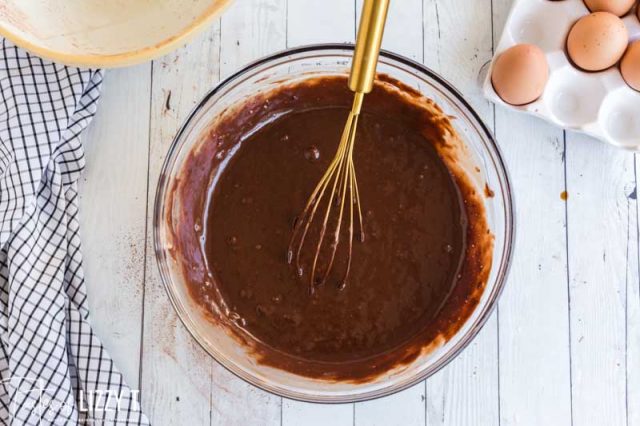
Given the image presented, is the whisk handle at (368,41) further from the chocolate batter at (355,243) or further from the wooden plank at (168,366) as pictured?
the wooden plank at (168,366)

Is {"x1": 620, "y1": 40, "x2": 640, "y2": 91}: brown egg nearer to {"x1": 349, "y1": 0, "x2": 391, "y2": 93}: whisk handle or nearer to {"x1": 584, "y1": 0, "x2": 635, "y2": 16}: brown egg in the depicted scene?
{"x1": 584, "y1": 0, "x2": 635, "y2": 16}: brown egg

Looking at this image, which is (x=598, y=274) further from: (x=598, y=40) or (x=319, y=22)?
(x=319, y=22)

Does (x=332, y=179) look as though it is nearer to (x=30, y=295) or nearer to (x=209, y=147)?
(x=209, y=147)

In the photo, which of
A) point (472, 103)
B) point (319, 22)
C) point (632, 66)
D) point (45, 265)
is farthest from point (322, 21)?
point (45, 265)

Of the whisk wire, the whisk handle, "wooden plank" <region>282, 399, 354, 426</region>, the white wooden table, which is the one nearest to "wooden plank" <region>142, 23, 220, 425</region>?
the white wooden table

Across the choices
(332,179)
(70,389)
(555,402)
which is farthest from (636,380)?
(70,389)
